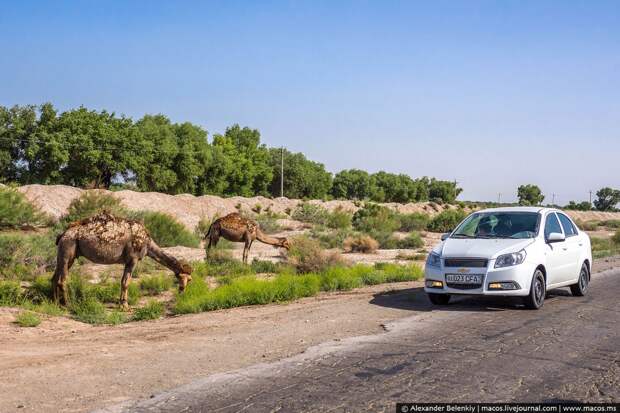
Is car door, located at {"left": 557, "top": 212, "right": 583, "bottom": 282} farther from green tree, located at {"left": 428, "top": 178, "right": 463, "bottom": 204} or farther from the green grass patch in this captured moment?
green tree, located at {"left": 428, "top": 178, "right": 463, "bottom": 204}

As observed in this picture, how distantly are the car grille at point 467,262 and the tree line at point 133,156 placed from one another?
48568mm

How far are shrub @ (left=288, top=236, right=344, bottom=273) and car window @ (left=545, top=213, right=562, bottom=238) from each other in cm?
712

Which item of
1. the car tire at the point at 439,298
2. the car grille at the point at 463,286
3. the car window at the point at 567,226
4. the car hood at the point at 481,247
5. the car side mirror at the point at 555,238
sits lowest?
the car tire at the point at 439,298

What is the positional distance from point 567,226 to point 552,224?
0.91 m

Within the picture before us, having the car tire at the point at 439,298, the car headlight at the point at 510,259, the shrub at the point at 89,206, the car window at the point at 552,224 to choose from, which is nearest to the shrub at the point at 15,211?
the shrub at the point at 89,206

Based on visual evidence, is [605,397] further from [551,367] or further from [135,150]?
[135,150]

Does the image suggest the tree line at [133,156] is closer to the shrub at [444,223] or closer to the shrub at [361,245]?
the shrub at [444,223]

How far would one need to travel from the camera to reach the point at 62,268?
511 inches

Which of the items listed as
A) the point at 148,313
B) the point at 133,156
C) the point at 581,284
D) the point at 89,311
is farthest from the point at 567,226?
the point at 133,156

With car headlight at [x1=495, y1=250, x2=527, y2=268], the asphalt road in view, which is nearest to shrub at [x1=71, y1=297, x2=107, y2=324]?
the asphalt road

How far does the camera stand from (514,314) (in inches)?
450

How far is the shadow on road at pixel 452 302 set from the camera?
12.3m

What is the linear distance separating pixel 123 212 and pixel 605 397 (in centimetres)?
2306

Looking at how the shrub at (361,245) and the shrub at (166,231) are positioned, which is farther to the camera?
the shrub at (361,245)
